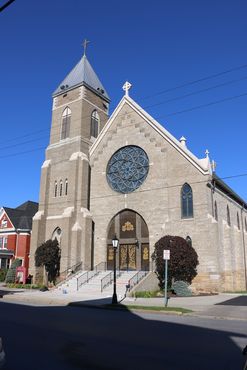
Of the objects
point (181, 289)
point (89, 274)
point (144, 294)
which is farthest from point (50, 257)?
point (181, 289)

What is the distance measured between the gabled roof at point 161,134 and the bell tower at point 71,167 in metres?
2.65

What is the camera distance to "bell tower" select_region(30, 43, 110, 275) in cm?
3450

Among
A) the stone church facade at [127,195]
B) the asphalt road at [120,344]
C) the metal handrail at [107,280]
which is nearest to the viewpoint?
the asphalt road at [120,344]

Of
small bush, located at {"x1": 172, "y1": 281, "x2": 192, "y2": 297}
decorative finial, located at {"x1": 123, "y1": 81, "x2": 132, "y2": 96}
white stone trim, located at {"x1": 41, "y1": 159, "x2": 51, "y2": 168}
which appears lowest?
small bush, located at {"x1": 172, "y1": 281, "x2": 192, "y2": 297}

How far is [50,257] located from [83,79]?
64.6 feet

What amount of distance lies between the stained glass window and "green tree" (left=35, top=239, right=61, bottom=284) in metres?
7.98

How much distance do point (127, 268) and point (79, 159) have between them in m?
11.9

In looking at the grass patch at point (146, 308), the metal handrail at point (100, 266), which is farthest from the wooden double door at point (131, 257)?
the grass patch at point (146, 308)

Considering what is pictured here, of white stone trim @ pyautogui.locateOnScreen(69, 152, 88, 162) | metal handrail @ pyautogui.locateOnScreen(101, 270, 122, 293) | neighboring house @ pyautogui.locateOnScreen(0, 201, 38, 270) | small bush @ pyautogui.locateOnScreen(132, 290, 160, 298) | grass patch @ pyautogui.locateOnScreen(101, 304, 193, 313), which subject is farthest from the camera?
neighboring house @ pyautogui.locateOnScreen(0, 201, 38, 270)

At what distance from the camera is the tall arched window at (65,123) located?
40509 millimetres

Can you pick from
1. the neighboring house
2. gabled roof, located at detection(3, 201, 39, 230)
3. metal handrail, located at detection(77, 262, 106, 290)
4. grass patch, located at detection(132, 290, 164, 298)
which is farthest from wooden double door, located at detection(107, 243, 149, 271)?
gabled roof, located at detection(3, 201, 39, 230)

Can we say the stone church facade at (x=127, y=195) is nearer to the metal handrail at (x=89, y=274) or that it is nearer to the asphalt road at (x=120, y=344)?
the metal handrail at (x=89, y=274)

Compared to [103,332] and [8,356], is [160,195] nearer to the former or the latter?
[103,332]

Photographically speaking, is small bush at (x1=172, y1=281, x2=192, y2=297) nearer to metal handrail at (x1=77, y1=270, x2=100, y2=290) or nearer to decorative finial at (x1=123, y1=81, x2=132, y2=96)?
metal handrail at (x1=77, y1=270, x2=100, y2=290)
